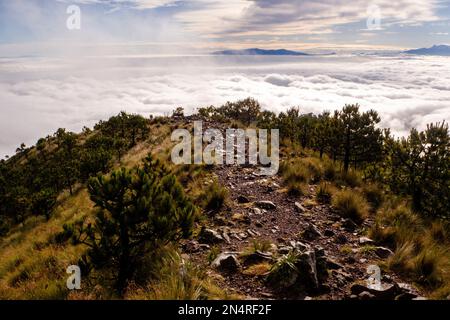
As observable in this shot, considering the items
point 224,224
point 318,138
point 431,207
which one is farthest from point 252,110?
point 224,224

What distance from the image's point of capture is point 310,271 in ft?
19.9

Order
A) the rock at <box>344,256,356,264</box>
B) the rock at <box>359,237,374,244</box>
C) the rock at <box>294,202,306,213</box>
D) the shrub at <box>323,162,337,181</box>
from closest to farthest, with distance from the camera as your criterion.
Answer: the rock at <box>344,256,356,264</box> → the rock at <box>359,237,374,244</box> → the rock at <box>294,202,306,213</box> → the shrub at <box>323,162,337,181</box>

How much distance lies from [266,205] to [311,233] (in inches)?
102

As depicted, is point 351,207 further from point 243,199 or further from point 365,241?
point 243,199

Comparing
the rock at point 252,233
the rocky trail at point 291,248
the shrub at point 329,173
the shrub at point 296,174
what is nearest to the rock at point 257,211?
the rocky trail at point 291,248

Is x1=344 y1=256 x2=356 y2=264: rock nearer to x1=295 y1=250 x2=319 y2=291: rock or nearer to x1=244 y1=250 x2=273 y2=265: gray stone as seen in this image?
x1=295 y1=250 x2=319 y2=291: rock

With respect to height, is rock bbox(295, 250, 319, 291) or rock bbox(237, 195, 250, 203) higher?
rock bbox(295, 250, 319, 291)

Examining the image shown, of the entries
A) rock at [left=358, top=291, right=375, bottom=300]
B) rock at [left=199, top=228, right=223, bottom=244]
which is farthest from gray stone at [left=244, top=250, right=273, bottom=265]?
rock at [left=358, top=291, right=375, bottom=300]

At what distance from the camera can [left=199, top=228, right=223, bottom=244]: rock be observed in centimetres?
834

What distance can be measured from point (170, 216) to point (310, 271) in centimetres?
311

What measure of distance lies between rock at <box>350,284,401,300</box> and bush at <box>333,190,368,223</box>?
4.45 meters

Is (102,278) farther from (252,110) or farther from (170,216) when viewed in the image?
(252,110)

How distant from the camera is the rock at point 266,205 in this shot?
11.0m

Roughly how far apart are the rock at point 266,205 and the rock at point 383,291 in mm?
5233
